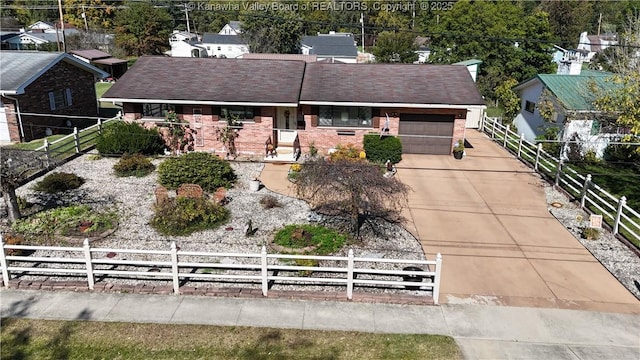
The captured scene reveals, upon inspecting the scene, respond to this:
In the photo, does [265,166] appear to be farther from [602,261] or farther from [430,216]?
[602,261]

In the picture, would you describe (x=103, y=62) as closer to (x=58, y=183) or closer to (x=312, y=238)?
(x=58, y=183)

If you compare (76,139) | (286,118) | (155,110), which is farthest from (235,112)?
(76,139)

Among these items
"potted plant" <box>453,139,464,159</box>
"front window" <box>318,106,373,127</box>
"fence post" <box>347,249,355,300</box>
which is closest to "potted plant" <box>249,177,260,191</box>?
"front window" <box>318,106,373,127</box>

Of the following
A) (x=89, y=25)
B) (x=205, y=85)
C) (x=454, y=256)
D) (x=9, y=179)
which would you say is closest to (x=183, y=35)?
(x=89, y=25)

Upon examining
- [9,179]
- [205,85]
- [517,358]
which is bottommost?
[517,358]

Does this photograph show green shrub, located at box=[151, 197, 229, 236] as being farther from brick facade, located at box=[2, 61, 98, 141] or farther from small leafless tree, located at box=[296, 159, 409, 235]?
brick facade, located at box=[2, 61, 98, 141]

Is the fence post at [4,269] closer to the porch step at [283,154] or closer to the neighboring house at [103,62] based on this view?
the porch step at [283,154]
